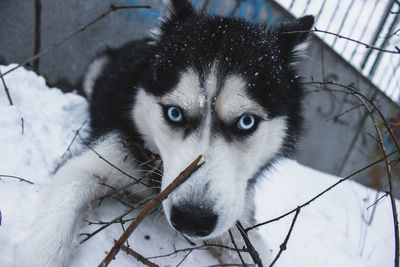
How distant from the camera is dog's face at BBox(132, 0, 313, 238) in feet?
5.54

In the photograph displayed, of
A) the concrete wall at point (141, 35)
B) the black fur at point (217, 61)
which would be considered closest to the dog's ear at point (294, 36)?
the black fur at point (217, 61)

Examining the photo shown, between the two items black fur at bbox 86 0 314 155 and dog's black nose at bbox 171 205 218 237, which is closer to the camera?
dog's black nose at bbox 171 205 218 237

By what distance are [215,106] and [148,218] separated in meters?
1.02

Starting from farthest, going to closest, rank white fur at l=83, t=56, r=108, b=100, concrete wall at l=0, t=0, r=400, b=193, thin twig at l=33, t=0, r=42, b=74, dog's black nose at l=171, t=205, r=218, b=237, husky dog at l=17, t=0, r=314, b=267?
white fur at l=83, t=56, r=108, b=100, concrete wall at l=0, t=0, r=400, b=193, thin twig at l=33, t=0, r=42, b=74, husky dog at l=17, t=0, r=314, b=267, dog's black nose at l=171, t=205, r=218, b=237

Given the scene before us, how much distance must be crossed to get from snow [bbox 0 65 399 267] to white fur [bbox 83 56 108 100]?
368 mm

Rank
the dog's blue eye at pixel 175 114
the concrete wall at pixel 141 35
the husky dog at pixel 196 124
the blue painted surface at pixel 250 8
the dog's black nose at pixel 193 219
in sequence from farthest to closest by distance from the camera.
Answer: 1. the blue painted surface at pixel 250 8
2. the concrete wall at pixel 141 35
3. the dog's blue eye at pixel 175 114
4. the husky dog at pixel 196 124
5. the dog's black nose at pixel 193 219

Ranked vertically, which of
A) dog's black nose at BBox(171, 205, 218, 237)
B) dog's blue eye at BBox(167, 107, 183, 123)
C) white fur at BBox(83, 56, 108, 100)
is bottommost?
white fur at BBox(83, 56, 108, 100)

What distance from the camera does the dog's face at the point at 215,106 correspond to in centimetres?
169

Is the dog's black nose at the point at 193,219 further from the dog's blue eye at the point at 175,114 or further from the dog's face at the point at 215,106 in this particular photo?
the dog's blue eye at the point at 175,114

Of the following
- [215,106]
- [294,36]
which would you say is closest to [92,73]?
[294,36]

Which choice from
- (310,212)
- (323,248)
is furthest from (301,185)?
(323,248)

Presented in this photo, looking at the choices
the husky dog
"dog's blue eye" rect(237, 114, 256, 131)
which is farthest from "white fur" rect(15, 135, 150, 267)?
"dog's blue eye" rect(237, 114, 256, 131)

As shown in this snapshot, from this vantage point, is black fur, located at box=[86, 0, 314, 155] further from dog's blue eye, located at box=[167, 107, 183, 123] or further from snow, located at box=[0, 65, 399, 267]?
snow, located at box=[0, 65, 399, 267]

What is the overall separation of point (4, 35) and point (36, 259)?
3.22 metres
